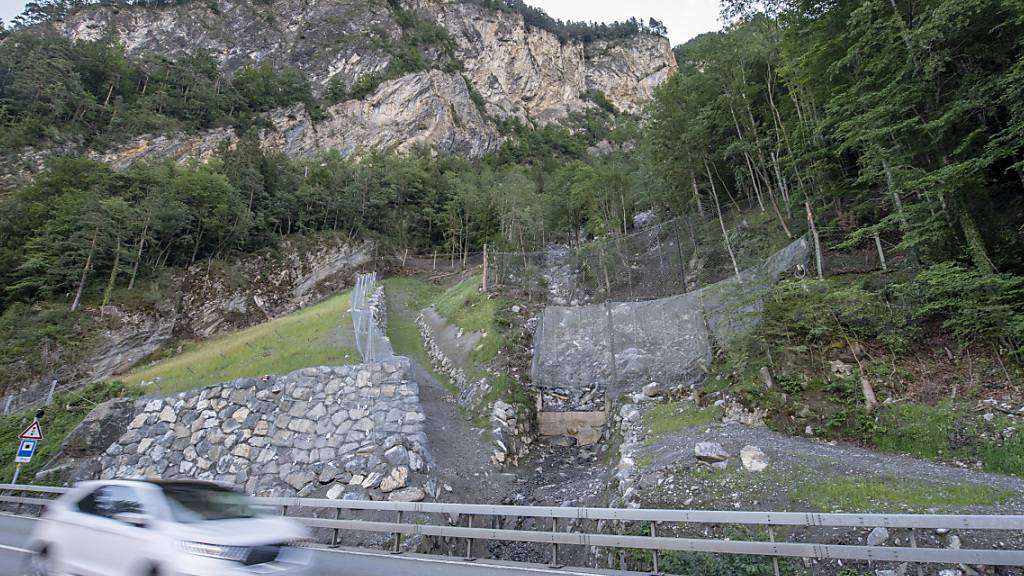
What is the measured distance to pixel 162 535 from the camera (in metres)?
4.21

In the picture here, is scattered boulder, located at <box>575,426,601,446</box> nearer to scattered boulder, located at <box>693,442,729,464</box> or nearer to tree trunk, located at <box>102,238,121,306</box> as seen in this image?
scattered boulder, located at <box>693,442,729,464</box>

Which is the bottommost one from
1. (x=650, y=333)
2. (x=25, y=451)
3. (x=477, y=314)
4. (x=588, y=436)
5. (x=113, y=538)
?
(x=588, y=436)

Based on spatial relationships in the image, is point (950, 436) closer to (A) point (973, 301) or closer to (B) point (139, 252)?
(A) point (973, 301)

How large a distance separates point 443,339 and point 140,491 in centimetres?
1540

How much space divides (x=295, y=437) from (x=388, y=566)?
6.67 meters

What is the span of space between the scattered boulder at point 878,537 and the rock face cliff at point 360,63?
5858cm

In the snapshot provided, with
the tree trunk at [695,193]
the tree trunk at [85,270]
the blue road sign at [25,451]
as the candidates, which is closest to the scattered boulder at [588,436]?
the tree trunk at [695,193]

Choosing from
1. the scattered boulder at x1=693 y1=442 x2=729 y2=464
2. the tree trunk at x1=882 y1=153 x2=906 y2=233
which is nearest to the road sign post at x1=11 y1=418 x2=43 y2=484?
the scattered boulder at x1=693 y1=442 x2=729 y2=464

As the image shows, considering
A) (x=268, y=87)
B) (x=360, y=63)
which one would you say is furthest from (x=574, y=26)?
(x=268, y=87)

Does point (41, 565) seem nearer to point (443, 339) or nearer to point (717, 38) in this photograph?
point (443, 339)

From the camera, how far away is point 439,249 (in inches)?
1686

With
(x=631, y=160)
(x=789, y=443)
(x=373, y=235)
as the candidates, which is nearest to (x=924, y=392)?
(x=789, y=443)

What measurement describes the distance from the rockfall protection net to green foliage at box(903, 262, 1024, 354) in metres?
3.41

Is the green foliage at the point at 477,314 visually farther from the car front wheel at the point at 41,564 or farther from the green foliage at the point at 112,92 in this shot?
the green foliage at the point at 112,92
